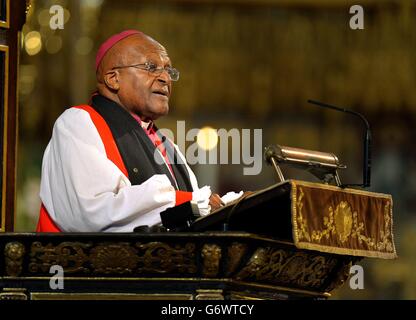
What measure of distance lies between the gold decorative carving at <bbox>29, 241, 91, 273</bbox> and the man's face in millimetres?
888

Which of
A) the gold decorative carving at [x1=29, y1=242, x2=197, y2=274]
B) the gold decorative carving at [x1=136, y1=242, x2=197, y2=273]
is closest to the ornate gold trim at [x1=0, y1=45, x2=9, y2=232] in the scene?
the gold decorative carving at [x1=29, y1=242, x2=197, y2=274]

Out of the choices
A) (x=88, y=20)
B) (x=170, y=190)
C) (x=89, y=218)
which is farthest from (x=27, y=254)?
(x=88, y=20)

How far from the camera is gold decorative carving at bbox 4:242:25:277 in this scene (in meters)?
4.61

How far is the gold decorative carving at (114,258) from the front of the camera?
15.0ft

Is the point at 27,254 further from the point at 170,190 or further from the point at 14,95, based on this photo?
→ the point at 14,95

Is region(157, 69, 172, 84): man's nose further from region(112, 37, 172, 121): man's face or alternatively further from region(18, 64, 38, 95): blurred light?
region(18, 64, 38, 95): blurred light

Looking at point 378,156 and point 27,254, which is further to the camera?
point 378,156

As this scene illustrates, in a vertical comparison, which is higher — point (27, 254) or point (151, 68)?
point (151, 68)

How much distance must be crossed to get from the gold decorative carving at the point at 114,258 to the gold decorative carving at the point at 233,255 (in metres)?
0.32

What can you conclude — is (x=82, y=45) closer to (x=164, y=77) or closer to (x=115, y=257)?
(x=164, y=77)

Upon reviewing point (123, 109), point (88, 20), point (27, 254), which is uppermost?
point (88, 20)

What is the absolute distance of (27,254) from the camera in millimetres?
4633

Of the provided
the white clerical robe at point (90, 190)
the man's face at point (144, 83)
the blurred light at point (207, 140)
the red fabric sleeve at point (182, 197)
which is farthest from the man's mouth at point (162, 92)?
the blurred light at point (207, 140)

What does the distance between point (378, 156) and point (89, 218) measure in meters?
5.62
